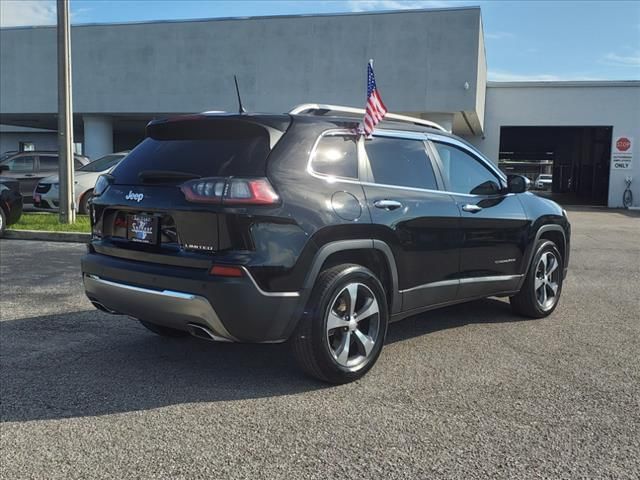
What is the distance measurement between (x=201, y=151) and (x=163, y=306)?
3.43 ft

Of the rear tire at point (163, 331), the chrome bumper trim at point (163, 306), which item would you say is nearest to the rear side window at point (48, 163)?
the rear tire at point (163, 331)

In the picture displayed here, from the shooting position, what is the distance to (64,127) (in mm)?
12695

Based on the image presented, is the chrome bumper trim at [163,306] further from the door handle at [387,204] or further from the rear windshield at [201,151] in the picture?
the door handle at [387,204]

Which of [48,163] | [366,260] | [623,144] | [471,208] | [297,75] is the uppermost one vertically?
[297,75]

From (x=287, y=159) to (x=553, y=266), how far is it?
11.4 feet

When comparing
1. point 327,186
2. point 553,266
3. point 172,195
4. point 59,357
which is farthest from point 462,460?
point 553,266

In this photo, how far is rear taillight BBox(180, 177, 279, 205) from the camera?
144 inches

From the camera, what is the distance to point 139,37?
25234 millimetres

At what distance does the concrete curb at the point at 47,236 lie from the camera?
450 inches

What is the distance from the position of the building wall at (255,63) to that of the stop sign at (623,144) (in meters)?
7.35

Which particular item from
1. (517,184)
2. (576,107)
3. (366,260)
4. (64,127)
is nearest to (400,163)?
(366,260)

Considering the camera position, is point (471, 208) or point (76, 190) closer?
point (471, 208)

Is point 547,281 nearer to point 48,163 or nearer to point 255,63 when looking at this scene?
point 48,163

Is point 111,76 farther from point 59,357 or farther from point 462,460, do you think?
point 462,460
